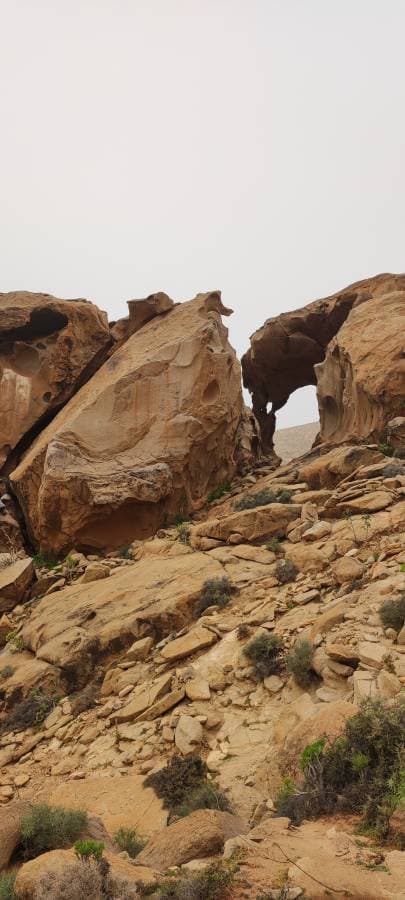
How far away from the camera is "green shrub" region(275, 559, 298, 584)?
884 centimetres

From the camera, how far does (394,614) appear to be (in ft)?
20.4

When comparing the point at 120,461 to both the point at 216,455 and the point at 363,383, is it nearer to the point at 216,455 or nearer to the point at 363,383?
the point at 216,455

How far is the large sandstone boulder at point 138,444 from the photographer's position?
14.1 m

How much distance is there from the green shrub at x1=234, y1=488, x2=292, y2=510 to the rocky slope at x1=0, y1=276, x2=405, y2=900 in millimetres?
54

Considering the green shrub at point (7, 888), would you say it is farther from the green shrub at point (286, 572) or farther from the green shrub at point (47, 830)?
the green shrub at point (286, 572)

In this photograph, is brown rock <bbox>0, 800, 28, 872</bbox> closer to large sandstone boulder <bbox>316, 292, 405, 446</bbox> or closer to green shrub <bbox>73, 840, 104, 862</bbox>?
green shrub <bbox>73, 840, 104, 862</bbox>

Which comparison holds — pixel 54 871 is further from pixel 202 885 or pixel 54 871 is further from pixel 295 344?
pixel 295 344

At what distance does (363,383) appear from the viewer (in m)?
15.1

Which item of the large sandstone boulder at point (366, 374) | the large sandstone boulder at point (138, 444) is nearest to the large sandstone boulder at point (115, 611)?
the large sandstone boulder at point (138, 444)

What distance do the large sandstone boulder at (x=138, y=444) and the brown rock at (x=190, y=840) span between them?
33.3ft

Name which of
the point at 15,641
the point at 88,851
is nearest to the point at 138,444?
the point at 15,641

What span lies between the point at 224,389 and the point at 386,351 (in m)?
4.94

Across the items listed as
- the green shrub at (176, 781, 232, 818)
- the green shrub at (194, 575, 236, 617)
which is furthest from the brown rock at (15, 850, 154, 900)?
the green shrub at (194, 575, 236, 617)

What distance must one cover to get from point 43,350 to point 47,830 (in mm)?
16732
